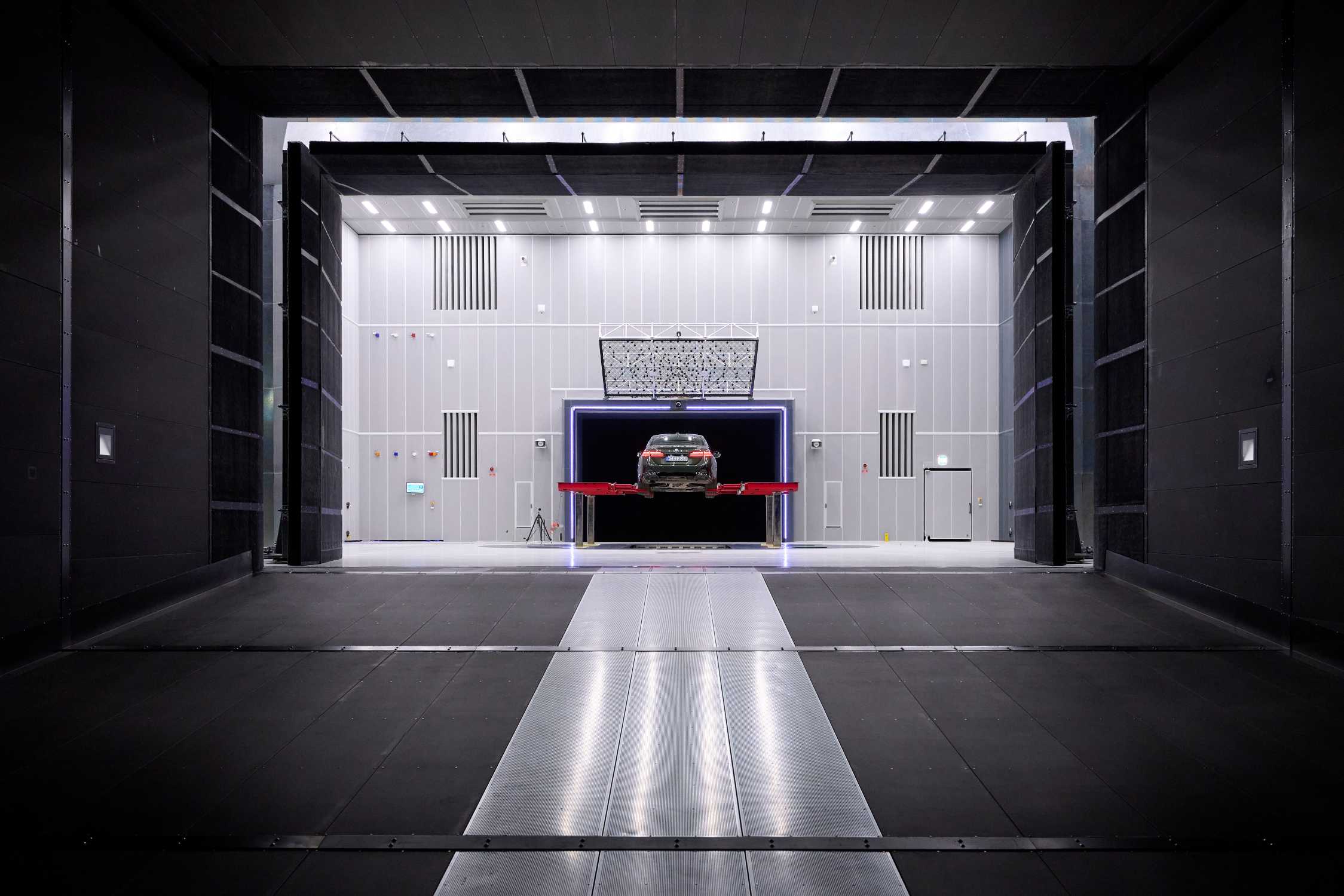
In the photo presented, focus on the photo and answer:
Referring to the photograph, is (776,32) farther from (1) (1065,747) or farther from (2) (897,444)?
(2) (897,444)

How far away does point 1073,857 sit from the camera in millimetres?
3242

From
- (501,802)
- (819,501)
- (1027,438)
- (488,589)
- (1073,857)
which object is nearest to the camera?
(1073,857)

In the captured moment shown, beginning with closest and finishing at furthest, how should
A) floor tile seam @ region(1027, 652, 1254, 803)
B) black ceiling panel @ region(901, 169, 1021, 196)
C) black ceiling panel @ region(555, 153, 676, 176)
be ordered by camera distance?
1. floor tile seam @ region(1027, 652, 1254, 803)
2. black ceiling panel @ region(555, 153, 676, 176)
3. black ceiling panel @ region(901, 169, 1021, 196)

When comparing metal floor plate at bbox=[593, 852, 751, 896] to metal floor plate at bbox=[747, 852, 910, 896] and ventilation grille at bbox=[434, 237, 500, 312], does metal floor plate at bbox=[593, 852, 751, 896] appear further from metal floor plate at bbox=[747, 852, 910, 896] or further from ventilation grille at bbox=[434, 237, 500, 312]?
ventilation grille at bbox=[434, 237, 500, 312]

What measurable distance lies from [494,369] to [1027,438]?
41.1 feet

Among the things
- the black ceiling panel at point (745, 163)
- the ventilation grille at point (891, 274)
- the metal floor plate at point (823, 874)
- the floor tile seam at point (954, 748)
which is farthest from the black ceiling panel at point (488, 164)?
the ventilation grille at point (891, 274)

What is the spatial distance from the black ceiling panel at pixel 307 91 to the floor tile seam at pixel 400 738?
669 cm

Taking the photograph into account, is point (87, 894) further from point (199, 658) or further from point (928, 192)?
point (928, 192)

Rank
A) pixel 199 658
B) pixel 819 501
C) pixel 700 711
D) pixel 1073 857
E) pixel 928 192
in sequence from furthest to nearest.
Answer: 1. pixel 819 501
2. pixel 928 192
3. pixel 199 658
4. pixel 700 711
5. pixel 1073 857

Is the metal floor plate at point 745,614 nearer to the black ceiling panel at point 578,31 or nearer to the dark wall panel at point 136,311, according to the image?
the dark wall panel at point 136,311

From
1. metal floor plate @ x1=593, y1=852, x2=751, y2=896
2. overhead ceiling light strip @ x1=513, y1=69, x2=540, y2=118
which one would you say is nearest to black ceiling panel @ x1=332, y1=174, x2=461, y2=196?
overhead ceiling light strip @ x1=513, y1=69, x2=540, y2=118

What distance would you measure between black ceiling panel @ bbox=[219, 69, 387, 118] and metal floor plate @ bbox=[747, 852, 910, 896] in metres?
Result: 8.81

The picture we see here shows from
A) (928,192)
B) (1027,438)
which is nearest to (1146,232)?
(1027,438)

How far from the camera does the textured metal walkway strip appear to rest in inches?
130
